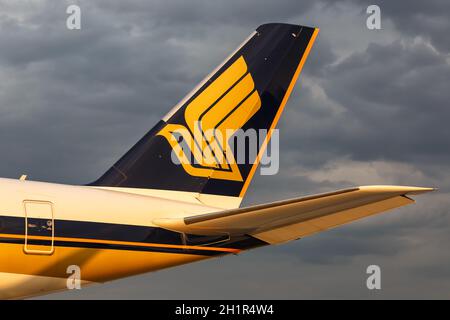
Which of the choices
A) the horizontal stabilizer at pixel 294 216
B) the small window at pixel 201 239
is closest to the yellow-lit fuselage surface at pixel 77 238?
the small window at pixel 201 239

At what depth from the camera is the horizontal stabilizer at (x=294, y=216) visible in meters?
20.4

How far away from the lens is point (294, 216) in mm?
22016

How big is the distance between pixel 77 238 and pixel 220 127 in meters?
6.59

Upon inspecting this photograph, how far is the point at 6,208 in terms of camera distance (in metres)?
22.1

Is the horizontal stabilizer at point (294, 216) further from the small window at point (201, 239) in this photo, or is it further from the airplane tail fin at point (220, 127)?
the airplane tail fin at point (220, 127)

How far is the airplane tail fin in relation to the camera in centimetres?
2642

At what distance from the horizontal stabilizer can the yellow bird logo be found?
3.06 metres

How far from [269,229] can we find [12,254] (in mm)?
6962

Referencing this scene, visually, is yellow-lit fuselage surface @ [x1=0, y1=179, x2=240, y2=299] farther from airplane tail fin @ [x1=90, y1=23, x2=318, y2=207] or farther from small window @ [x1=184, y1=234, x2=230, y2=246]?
airplane tail fin @ [x1=90, y1=23, x2=318, y2=207]

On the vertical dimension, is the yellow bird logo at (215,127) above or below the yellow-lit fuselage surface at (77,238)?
above

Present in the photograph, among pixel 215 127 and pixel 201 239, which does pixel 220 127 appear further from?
pixel 201 239
